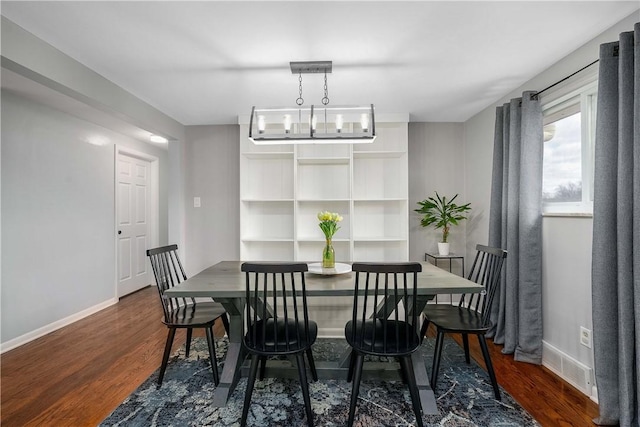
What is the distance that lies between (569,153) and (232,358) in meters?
2.87

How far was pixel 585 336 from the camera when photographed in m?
2.13

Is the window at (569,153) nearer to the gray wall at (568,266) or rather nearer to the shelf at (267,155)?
the gray wall at (568,266)

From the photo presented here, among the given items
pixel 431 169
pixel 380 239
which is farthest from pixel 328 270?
pixel 431 169

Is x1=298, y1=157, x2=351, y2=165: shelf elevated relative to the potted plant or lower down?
elevated

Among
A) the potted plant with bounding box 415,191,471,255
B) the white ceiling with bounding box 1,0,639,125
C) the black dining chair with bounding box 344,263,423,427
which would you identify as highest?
the white ceiling with bounding box 1,0,639,125

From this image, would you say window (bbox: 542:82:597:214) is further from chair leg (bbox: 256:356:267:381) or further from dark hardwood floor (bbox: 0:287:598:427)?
chair leg (bbox: 256:356:267:381)

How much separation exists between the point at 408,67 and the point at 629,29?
126 cm

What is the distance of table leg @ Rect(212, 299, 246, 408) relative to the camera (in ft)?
6.68

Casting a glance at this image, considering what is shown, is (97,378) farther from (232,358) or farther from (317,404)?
(317,404)

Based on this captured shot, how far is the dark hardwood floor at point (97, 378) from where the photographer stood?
1.91 m

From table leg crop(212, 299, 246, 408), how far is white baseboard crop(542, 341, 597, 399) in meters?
2.31

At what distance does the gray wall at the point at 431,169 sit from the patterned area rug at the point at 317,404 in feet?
5.77

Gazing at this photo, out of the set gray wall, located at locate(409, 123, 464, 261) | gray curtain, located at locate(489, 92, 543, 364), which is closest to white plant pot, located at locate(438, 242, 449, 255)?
gray wall, located at locate(409, 123, 464, 261)

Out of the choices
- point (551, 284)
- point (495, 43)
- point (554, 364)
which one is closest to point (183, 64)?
point (495, 43)
